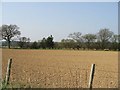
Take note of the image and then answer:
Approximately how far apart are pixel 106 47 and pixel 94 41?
7187 millimetres

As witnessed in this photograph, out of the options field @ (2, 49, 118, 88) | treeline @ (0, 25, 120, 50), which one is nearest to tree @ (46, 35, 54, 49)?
treeline @ (0, 25, 120, 50)

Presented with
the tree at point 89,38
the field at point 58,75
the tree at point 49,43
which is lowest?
the field at point 58,75

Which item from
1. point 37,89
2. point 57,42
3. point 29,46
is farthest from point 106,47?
point 37,89

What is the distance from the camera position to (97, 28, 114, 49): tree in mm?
99150

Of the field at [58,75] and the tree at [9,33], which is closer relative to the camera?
the field at [58,75]

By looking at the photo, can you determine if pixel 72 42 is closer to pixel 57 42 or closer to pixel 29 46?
pixel 57 42

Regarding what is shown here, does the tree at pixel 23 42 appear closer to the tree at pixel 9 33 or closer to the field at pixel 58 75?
the tree at pixel 9 33

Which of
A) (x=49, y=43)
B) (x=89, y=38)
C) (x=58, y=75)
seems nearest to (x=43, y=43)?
(x=49, y=43)

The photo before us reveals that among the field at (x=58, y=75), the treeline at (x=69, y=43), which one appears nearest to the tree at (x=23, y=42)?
the treeline at (x=69, y=43)

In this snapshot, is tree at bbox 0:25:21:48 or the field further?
tree at bbox 0:25:21:48

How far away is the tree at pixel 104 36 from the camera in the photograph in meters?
99.2

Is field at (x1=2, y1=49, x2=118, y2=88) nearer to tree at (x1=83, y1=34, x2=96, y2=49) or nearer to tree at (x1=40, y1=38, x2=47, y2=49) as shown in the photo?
→ tree at (x1=40, y1=38, x2=47, y2=49)

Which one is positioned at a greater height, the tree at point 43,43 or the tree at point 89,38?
the tree at point 89,38

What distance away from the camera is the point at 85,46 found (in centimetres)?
9975
